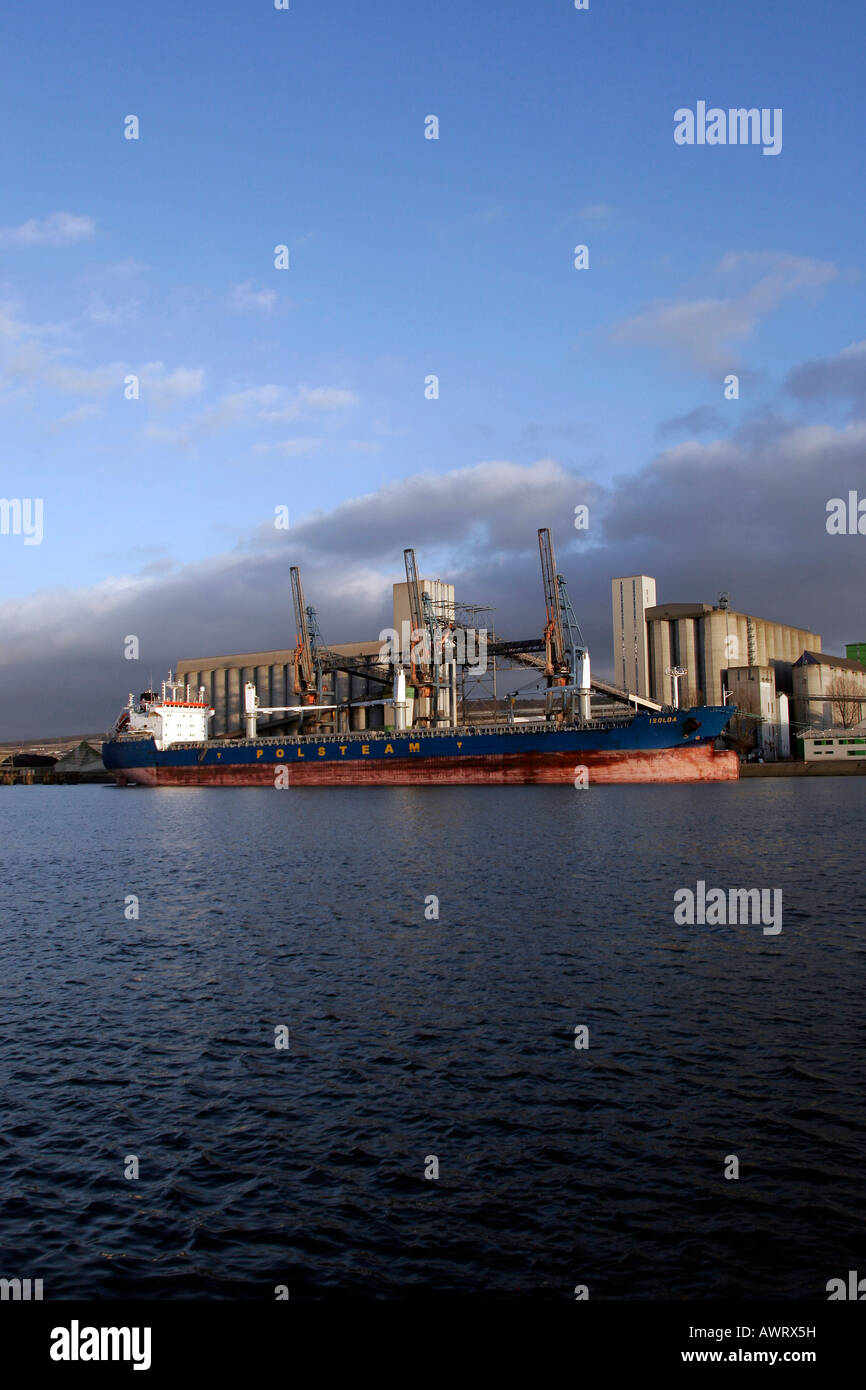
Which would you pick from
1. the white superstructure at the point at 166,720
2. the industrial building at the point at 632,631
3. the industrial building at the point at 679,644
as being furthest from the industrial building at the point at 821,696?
the white superstructure at the point at 166,720

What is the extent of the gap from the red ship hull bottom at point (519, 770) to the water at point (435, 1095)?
58.5m

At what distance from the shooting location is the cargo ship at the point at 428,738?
88.8 m

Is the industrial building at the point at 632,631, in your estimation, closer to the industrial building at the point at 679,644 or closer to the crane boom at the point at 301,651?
the industrial building at the point at 679,644

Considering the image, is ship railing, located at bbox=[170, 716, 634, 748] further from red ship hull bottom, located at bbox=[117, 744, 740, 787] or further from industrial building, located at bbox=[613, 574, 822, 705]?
industrial building, located at bbox=[613, 574, 822, 705]

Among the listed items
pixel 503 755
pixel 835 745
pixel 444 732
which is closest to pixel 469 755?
pixel 503 755

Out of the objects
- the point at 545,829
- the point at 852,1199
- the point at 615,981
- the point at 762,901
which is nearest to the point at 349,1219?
the point at 852,1199

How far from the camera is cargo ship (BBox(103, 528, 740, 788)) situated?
88.8 metres

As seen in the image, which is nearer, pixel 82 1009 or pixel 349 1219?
pixel 349 1219

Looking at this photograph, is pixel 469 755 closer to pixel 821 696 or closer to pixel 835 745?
pixel 835 745

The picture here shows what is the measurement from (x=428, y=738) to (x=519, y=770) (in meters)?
10.9

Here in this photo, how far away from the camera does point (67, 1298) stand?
8578mm

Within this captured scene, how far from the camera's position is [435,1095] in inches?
516
